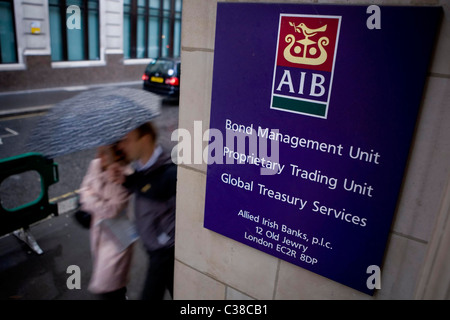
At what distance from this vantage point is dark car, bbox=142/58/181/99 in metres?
12.4

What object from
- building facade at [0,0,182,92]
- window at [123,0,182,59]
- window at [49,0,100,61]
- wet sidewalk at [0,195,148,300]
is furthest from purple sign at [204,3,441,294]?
window at [123,0,182,59]

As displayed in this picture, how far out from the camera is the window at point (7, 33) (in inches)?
430

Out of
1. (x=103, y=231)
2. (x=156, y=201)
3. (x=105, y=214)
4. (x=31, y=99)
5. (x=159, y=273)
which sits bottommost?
(x=31, y=99)

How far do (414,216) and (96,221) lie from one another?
1.95 metres

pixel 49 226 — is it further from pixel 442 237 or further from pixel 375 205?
pixel 442 237

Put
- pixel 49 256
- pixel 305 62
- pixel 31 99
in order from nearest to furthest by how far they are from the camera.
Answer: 1. pixel 305 62
2. pixel 49 256
3. pixel 31 99

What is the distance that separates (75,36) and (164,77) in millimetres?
3334

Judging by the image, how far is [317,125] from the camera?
63.3 inches

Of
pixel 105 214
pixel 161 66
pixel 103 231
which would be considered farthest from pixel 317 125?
pixel 161 66

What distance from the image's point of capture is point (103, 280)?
253cm

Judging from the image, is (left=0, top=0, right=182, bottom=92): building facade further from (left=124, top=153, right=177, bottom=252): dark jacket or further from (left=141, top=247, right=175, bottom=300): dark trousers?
(left=141, top=247, right=175, bottom=300): dark trousers

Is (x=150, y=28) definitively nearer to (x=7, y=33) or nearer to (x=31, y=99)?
(x=7, y=33)

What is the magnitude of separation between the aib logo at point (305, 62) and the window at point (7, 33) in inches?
478
